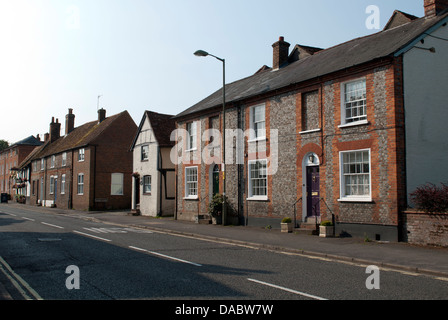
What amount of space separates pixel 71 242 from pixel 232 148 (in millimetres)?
10139

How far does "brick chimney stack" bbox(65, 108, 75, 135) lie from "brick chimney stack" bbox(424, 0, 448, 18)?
45.9 meters

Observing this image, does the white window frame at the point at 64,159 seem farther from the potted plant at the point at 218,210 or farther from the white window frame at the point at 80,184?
the potted plant at the point at 218,210

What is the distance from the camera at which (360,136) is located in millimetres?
14859

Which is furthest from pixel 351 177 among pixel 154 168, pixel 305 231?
pixel 154 168

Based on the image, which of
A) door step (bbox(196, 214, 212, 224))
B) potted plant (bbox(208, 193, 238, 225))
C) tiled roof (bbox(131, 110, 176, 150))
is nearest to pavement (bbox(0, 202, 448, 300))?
potted plant (bbox(208, 193, 238, 225))

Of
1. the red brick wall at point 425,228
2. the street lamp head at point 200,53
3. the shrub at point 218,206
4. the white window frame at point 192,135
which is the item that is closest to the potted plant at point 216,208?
the shrub at point 218,206

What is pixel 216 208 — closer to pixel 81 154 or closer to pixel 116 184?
pixel 116 184

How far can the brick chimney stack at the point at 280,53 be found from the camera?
23.3 meters

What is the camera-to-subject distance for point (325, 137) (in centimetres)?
1617

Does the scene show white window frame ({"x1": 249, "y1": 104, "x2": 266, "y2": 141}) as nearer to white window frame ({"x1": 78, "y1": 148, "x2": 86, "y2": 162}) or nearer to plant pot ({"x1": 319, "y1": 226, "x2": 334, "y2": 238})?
plant pot ({"x1": 319, "y1": 226, "x2": 334, "y2": 238})

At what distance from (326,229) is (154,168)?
53.6 ft

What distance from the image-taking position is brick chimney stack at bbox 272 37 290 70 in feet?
76.3
